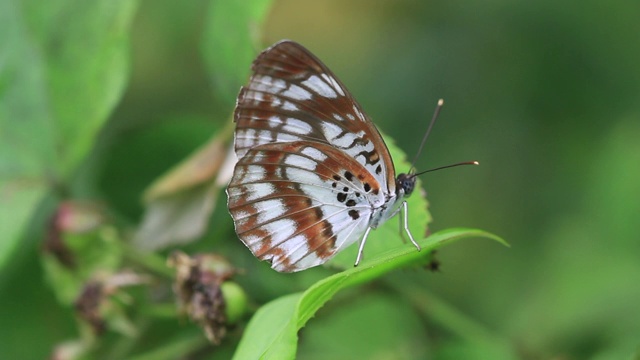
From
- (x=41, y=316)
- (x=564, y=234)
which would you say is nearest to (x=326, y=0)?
(x=564, y=234)

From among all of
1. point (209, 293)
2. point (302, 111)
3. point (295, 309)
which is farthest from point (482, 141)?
point (295, 309)

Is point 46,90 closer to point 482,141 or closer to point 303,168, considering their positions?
point 303,168

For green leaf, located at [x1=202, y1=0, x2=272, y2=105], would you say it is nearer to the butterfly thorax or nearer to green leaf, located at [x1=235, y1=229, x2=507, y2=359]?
the butterfly thorax

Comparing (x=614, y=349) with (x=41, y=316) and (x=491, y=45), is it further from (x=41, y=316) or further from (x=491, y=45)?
(x=41, y=316)

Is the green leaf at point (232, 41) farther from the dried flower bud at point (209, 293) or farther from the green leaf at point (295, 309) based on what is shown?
the green leaf at point (295, 309)

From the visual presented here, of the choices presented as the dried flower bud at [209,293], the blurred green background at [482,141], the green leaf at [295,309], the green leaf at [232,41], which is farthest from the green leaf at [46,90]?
the green leaf at [295,309]
